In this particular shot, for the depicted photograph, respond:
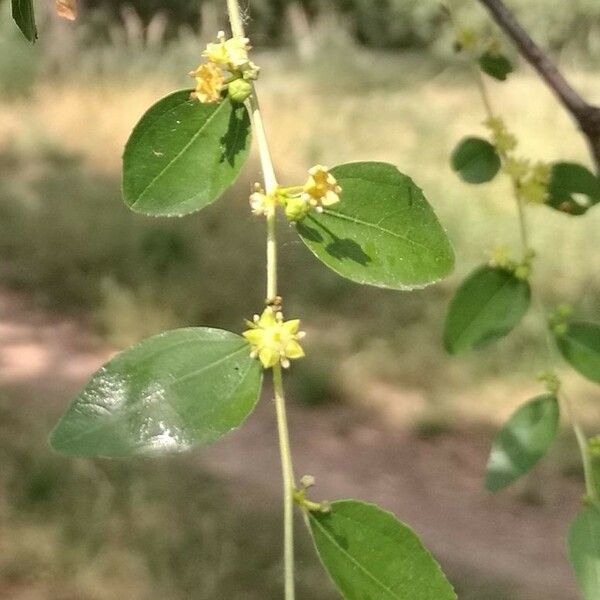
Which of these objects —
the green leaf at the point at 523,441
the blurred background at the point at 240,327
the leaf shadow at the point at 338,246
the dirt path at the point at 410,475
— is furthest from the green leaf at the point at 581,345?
the dirt path at the point at 410,475

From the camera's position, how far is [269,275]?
262 millimetres

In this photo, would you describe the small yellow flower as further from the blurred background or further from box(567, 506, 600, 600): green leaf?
box(567, 506, 600, 600): green leaf

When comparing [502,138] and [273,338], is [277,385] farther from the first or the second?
[502,138]

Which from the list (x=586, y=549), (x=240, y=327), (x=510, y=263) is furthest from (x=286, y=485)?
(x=240, y=327)

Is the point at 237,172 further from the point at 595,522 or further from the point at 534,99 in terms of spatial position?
the point at 534,99

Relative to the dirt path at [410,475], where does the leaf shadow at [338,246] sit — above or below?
above

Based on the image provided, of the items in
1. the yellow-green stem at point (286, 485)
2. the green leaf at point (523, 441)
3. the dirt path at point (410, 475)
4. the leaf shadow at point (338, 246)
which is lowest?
the dirt path at point (410, 475)

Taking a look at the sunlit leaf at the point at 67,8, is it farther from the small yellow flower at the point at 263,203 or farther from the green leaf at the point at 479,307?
the green leaf at the point at 479,307

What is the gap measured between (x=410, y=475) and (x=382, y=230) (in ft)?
4.32

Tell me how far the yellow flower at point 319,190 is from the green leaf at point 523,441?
0.20 metres

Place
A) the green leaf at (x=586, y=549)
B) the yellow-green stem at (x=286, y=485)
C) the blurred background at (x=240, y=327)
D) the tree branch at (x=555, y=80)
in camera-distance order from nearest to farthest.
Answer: the yellow-green stem at (x=286, y=485), the green leaf at (x=586, y=549), the tree branch at (x=555, y=80), the blurred background at (x=240, y=327)

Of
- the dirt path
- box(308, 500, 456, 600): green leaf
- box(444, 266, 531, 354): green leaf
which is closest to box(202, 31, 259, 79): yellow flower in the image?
box(308, 500, 456, 600): green leaf

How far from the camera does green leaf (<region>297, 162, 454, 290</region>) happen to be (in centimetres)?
28

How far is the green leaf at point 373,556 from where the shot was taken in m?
0.25
